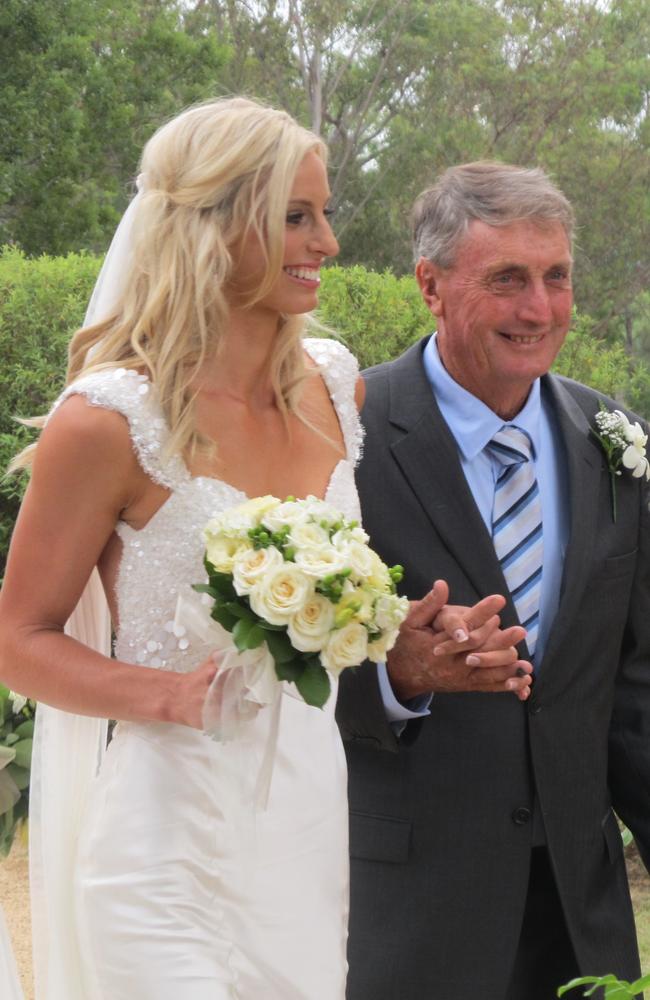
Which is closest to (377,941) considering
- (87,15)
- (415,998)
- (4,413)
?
(415,998)

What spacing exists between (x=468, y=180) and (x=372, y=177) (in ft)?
94.6

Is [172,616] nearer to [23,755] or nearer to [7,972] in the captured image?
[7,972]

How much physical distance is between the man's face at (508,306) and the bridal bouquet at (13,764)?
5.49 feet

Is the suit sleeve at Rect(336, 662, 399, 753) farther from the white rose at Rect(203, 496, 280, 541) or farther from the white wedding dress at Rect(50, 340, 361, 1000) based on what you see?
the white rose at Rect(203, 496, 280, 541)

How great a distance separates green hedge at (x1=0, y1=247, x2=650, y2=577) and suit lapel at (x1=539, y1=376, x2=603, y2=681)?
3529 mm

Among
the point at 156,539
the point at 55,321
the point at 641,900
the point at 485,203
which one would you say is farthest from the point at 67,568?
the point at 641,900

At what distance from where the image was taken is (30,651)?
112 inches

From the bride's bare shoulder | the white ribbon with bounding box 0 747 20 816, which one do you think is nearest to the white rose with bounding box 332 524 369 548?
the bride's bare shoulder

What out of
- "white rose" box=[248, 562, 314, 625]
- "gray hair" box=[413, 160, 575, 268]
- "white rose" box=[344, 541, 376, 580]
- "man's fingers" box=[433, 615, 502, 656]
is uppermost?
"gray hair" box=[413, 160, 575, 268]

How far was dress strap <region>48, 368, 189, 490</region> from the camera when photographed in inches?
115

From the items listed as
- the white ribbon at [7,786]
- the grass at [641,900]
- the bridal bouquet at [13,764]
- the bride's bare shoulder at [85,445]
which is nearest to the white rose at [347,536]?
the bride's bare shoulder at [85,445]

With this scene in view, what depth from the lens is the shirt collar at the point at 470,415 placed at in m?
3.58

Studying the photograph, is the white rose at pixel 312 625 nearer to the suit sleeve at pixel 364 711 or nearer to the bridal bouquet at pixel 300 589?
the bridal bouquet at pixel 300 589

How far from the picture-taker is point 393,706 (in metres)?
3.42
